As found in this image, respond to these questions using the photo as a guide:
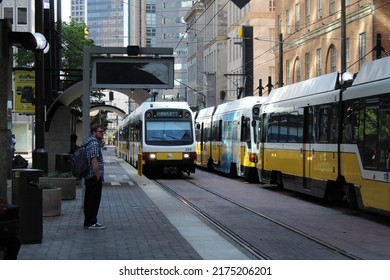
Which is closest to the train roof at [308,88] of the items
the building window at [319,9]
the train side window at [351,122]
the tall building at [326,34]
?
the train side window at [351,122]

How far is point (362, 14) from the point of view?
140 feet

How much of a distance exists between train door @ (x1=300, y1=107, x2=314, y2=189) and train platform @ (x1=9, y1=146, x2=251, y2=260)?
3.60 m

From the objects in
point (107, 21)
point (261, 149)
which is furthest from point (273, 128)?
point (107, 21)

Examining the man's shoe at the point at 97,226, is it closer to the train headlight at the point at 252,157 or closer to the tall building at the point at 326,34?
the train headlight at the point at 252,157

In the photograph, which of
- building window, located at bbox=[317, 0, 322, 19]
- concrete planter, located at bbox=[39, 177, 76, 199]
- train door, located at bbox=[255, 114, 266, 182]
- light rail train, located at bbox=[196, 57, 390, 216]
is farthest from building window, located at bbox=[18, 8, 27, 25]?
concrete planter, located at bbox=[39, 177, 76, 199]

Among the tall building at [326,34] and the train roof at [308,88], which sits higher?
the tall building at [326,34]

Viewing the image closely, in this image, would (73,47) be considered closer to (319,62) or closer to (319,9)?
(319,62)

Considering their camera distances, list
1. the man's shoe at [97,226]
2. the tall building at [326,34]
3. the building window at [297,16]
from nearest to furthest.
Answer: the man's shoe at [97,226], the tall building at [326,34], the building window at [297,16]

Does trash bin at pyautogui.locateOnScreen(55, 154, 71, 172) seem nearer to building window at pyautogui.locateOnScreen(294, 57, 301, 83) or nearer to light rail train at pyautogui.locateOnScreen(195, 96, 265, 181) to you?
light rail train at pyautogui.locateOnScreen(195, 96, 265, 181)

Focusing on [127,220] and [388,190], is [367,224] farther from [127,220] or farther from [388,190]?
[127,220]

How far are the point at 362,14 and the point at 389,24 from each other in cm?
251

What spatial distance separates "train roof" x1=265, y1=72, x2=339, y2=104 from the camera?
1565 cm

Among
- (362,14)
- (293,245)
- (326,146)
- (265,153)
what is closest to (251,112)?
(265,153)

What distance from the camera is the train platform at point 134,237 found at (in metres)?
8.77
